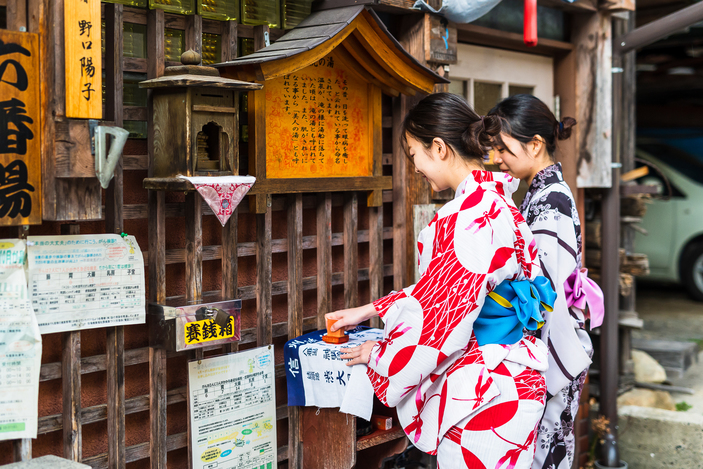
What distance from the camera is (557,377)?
3416 millimetres

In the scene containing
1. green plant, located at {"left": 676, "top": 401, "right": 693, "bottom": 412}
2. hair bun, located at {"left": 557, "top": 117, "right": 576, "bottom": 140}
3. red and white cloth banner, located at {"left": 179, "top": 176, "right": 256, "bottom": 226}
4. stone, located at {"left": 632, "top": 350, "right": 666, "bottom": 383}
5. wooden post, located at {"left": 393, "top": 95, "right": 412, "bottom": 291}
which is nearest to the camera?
red and white cloth banner, located at {"left": 179, "top": 176, "right": 256, "bottom": 226}

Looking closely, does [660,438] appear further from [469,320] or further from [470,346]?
[469,320]

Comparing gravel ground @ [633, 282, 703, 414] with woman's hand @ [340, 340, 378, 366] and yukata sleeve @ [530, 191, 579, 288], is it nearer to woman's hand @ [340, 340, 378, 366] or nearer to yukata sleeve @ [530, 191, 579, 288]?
yukata sleeve @ [530, 191, 579, 288]

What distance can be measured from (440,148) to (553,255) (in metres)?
0.90

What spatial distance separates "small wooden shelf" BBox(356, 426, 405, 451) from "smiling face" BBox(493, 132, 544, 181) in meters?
1.50

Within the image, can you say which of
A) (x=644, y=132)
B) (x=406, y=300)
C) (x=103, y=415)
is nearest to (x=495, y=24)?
(x=406, y=300)

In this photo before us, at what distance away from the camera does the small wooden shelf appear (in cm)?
339

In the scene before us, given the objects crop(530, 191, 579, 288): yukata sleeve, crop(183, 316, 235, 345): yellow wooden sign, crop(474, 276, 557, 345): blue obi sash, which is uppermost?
crop(530, 191, 579, 288): yukata sleeve

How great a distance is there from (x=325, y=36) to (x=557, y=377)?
203cm

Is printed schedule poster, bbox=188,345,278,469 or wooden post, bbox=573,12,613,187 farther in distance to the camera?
wooden post, bbox=573,12,613,187

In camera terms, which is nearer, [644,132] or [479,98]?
[479,98]

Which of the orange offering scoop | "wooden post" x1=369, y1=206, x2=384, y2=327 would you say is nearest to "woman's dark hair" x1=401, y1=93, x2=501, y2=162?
the orange offering scoop

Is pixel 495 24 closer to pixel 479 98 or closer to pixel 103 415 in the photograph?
pixel 479 98

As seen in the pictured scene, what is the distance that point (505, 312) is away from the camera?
2740 mm
